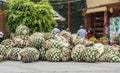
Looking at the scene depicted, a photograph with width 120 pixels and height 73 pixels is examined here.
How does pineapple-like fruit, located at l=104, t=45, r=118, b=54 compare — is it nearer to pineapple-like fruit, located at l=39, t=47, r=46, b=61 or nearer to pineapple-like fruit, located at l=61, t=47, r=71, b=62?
pineapple-like fruit, located at l=61, t=47, r=71, b=62

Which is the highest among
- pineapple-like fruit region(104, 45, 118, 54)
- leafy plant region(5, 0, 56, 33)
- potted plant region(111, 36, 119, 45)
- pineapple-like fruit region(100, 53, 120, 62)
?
pineapple-like fruit region(104, 45, 118, 54)

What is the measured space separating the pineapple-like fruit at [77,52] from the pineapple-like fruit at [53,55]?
0.95 ft

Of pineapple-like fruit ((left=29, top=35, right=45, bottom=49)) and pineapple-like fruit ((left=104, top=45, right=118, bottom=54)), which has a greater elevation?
pineapple-like fruit ((left=29, top=35, right=45, bottom=49))

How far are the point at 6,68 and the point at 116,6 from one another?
66.1 ft

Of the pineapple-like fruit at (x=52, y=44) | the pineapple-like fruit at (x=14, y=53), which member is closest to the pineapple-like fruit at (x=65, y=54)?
the pineapple-like fruit at (x=52, y=44)

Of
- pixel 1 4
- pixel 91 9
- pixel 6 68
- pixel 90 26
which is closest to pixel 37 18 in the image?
pixel 1 4

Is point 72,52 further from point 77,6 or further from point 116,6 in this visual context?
point 77,6

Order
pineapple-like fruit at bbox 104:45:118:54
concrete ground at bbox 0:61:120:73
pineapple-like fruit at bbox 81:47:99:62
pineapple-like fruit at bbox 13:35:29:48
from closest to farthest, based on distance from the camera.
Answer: concrete ground at bbox 0:61:120:73 → pineapple-like fruit at bbox 81:47:99:62 → pineapple-like fruit at bbox 104:45:118:54 → pineapple-like fruit at bbox 13:35:29:48

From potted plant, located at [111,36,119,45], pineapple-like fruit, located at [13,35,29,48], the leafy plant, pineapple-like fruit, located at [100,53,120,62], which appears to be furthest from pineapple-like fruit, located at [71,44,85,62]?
potted plant, located at [111,36,119,45]

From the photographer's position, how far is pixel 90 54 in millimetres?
8805

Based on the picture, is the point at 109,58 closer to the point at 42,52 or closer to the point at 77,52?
the point at 77,52

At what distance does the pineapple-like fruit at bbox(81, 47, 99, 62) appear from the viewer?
862 centimetres

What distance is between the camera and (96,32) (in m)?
34.8

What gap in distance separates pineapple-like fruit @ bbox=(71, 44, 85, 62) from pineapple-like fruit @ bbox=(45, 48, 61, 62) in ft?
0.95
